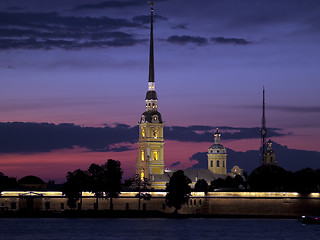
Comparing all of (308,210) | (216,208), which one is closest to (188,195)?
(216,208)

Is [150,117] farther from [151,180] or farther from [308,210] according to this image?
[308,210]

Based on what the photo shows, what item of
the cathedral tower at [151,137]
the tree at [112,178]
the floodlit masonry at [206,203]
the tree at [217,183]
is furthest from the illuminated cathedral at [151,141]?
the tree at [112,178]

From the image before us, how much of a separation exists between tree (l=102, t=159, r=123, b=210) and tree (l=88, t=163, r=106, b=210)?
61 centimetres

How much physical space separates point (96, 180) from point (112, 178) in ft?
7.96

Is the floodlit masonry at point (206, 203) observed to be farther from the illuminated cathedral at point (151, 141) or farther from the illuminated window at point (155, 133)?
the illuminated window at point (155, 133)

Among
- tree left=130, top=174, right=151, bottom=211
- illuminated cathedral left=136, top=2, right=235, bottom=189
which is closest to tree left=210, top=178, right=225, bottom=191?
illuminated cathedral left=136, top=2, right=235, bottom=189

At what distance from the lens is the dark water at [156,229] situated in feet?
398

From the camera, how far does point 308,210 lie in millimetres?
156625

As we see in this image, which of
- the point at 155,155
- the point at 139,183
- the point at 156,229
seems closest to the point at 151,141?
the point at 155,155

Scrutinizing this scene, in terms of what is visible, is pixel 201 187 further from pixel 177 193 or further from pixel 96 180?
pixel 96 180

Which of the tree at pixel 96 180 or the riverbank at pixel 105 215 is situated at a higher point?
the tree at pixel 96 180

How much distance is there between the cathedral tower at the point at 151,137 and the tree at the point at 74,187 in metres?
25.4

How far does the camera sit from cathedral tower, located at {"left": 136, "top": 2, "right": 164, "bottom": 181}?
186375 mm

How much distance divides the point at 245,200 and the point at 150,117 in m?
32.4
